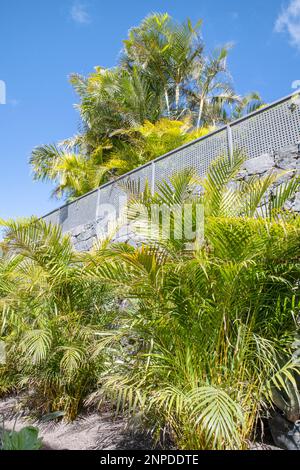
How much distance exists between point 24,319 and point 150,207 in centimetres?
263

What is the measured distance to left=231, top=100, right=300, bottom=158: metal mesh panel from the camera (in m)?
4.09

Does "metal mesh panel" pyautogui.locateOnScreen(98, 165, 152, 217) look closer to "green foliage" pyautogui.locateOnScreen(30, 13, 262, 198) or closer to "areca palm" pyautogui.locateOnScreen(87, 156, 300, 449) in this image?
"green foliage" pyautogui.locateOnScreen(30, 13, 262, 198)

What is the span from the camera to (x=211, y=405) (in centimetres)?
193

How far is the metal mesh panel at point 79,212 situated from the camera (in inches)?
291

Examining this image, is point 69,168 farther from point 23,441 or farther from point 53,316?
point 23,441

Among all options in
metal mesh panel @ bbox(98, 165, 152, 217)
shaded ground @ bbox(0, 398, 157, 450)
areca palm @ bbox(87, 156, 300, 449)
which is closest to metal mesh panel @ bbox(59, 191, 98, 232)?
metal mesh panel @ bbox(98, 165, 152, 217)

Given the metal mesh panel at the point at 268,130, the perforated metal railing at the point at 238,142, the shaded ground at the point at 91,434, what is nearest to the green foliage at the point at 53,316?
the shaded ground at the point at 91,434

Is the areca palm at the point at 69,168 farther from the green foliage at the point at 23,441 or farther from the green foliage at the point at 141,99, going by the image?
the green foliage at the point at 23,441

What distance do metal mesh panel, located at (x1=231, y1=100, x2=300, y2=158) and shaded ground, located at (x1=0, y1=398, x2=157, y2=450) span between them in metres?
3.70
